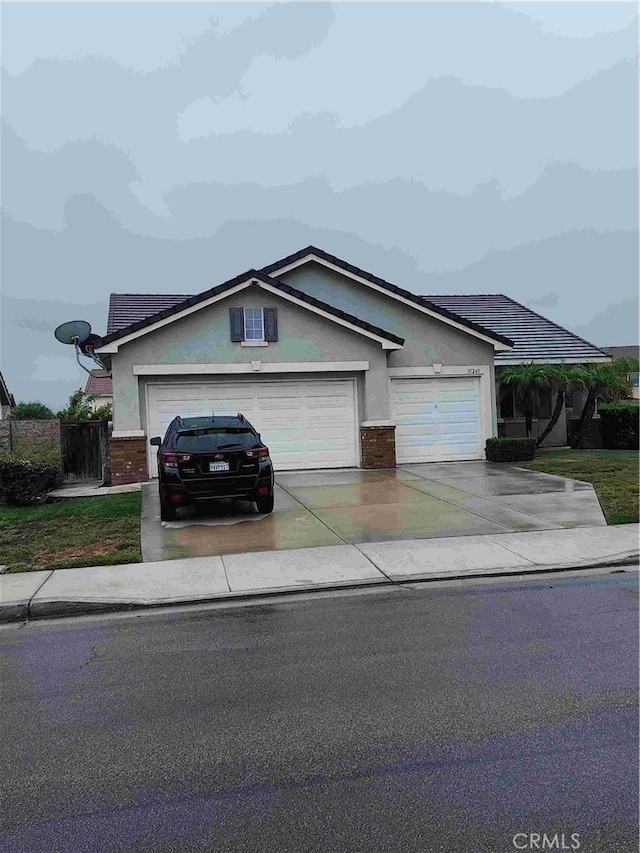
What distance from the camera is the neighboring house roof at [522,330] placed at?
2148 centimetres

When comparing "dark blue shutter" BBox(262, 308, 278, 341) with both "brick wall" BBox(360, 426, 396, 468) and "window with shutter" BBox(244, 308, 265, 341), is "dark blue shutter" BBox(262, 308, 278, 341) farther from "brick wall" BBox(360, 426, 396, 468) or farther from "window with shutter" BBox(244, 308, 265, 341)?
"brick wall" BBox(360, 426, 396, 468)

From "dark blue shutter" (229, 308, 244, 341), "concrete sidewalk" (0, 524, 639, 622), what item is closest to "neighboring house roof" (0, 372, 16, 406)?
"dark blue shutter" (229, 308, 244, 341)

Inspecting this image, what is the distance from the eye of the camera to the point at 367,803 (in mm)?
3275

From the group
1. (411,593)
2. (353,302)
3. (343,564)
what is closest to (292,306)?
(353,302)

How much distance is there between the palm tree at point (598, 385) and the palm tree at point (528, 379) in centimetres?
107

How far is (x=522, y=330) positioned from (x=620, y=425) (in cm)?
453

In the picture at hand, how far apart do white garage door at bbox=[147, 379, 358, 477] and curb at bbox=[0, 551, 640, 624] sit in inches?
370

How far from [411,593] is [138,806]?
4.24 metres

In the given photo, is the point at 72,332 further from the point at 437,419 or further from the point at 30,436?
the point at 437,419

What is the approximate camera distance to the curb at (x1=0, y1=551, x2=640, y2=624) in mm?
6738

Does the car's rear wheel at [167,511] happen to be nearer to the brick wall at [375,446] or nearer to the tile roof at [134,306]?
the brick wall at [375,446]

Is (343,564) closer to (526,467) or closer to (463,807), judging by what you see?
(463,807)

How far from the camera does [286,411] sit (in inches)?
668

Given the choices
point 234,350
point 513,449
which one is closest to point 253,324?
point 234,350
